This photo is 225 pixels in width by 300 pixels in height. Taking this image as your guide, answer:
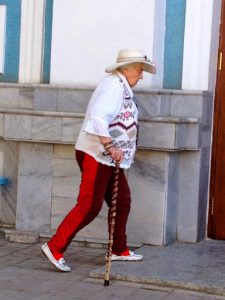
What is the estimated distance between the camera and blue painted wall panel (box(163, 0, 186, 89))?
709 cm

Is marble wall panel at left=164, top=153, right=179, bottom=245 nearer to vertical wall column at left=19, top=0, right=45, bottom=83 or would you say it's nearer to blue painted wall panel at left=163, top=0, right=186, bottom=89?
blue painted wall panel at left=163, top=0, right=186, bottom=89

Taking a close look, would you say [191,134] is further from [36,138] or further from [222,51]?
[36,138]

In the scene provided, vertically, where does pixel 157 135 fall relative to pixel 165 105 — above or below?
below

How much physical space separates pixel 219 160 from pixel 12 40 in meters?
2.29

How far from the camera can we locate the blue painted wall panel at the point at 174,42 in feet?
23.2

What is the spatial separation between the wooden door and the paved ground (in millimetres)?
855

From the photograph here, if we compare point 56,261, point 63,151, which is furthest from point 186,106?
point 56,261

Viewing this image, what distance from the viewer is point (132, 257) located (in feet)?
21.0

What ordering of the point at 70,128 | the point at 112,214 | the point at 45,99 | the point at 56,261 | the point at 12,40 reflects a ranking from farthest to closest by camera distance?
the point at 12,40 → the point at 45,99 → the point at 70,128 → the point at 56,261 → the point at 112,214

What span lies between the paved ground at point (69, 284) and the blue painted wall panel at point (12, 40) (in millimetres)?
1877

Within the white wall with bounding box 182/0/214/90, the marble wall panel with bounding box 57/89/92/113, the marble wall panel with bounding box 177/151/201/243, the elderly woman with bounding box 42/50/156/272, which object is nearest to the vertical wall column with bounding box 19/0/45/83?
the marble wall panel with bounding box 57/89/92/113

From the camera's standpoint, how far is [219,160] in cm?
727

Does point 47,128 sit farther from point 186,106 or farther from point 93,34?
point 186,106

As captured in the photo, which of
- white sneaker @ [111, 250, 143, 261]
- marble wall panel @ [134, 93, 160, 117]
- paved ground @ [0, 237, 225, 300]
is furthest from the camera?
marble wall panel @ [134, 93, 160, 117]
